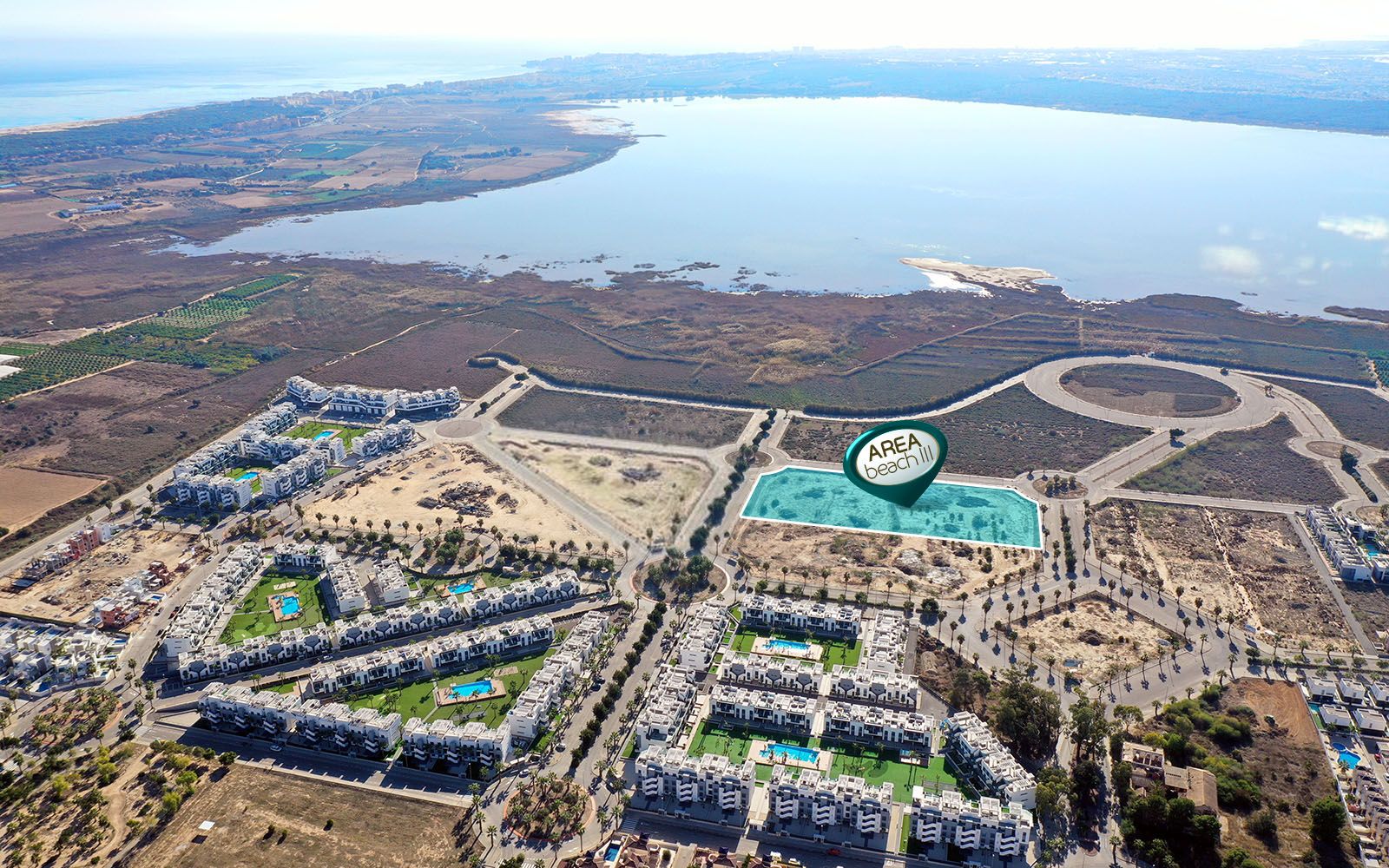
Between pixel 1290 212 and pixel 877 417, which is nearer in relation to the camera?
pixel 877 417

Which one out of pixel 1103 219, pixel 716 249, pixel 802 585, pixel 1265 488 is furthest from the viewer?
pixel 1103 219

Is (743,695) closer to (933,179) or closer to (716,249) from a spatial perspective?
(716,249)

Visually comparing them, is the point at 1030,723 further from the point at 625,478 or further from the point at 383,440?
the point at 383,440

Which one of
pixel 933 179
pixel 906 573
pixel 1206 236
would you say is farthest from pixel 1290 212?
pixel 906 573

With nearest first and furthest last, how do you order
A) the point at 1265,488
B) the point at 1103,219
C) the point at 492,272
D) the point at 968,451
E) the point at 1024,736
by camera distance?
the point at 1024,736 < the point at 1265,488 < the point at 968,451 < the point at 492,272 < the point at 1103,219

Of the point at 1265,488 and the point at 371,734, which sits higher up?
the point at 371,734

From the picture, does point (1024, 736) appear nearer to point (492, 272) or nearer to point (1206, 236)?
point (492, 272)

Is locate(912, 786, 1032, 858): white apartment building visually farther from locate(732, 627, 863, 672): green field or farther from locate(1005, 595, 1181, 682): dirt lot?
locate(1005, 595, 1181, 682): dirt lot

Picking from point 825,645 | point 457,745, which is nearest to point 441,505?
point 457,745
